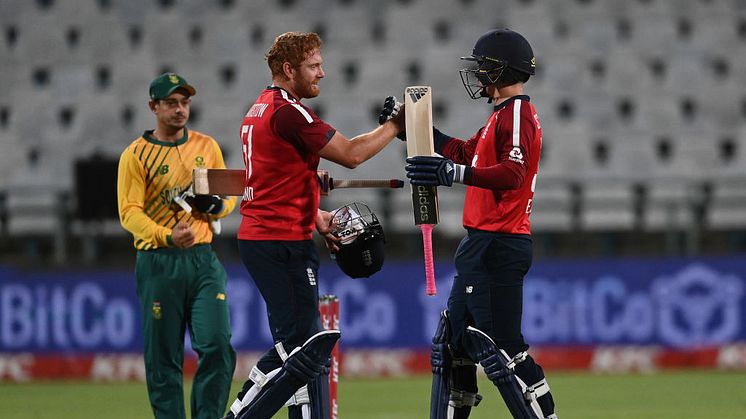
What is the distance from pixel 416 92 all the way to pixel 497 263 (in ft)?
3.41

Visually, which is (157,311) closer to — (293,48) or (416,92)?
(293,48)

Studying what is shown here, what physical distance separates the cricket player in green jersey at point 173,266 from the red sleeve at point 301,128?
4.37ft

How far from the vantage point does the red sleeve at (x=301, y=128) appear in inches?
246

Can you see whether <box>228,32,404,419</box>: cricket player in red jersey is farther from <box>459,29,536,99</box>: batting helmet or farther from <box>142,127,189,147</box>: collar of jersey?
<box>142,127,189,147</box>: collar of jersey

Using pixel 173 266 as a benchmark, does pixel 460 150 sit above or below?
above

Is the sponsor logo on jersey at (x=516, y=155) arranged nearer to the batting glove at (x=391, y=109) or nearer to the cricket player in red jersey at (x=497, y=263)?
the cricket player in red jersey at (x=497, y=263)

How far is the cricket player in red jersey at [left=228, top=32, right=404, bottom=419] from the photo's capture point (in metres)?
6.28

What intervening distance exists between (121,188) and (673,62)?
1200cm

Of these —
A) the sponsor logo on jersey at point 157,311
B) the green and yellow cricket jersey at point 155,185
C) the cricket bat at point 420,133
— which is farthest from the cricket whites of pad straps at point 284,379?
the green and yellow cricket jersey at point 155,185

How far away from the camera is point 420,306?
13.7 metres

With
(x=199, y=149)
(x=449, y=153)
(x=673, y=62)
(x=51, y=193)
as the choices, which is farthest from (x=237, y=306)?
(x=673, y=62)

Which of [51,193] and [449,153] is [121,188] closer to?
[449,153]

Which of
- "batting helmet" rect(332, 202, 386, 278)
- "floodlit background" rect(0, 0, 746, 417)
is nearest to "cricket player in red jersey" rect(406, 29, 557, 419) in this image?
"batting helmet" rect(332, 202, 386, 278)

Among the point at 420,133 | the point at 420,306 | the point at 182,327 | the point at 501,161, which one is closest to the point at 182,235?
the point at 182,327
